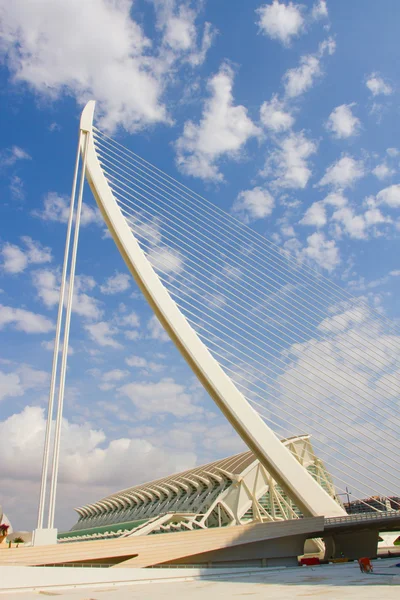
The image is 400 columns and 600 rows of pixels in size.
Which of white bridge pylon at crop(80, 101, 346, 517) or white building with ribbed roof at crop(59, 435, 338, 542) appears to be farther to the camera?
white building with ribbed roof at crop(59, 435, 338, 542)

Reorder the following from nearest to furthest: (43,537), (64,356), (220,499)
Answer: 1. (43,537)
2. (64,356)
3. (220,499)

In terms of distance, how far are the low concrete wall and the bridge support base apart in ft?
33.9

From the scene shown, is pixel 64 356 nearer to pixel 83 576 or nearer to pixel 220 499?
pixel 83 576

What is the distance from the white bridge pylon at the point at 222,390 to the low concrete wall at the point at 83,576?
4167 mm

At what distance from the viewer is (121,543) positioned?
58.5ft

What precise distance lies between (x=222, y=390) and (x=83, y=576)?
8.44 meters

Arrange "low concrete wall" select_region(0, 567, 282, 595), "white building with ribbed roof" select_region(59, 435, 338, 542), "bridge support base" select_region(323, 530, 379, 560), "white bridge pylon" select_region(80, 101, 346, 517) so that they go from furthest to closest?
1. "white building with ribbed roof" select_region(59, 435, 338, 542)
2. "bridge support base" select_region(323, 530, 379, 560)
3. "white bridge pylon" select_region(80, 101, 346, 517)
4. "low concrete wall" select_region(0, 567, 282, 595)

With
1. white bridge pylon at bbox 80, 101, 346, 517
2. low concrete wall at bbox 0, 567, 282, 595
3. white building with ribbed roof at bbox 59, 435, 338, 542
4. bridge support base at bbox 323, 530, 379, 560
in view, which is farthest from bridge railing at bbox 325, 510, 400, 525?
white building with ribbed roof at bbox 59, 435, 338, 542

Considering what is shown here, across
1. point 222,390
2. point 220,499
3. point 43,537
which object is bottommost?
point 43,537

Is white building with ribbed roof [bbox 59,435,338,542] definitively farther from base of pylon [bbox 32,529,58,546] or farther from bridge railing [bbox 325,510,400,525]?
base of pylon [bbox 32,529,58,546]

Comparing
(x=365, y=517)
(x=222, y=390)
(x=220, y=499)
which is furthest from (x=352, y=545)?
(x=222, y=390)

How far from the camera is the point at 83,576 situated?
13.8 meters

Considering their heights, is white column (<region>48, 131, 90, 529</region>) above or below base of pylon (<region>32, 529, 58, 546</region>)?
above

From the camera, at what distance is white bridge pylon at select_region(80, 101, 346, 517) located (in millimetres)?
19797
